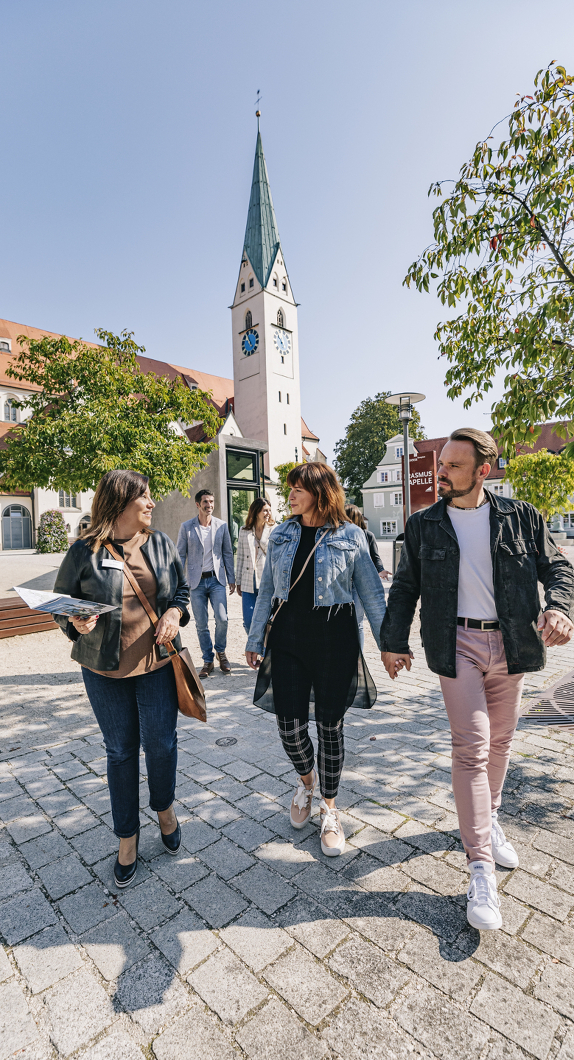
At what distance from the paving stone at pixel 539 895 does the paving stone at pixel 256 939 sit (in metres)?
1.04

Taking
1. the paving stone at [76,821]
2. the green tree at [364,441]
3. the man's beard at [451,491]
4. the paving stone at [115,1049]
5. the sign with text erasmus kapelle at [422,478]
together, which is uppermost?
the green tree at [364,441]

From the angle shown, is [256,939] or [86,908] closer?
[256,939]

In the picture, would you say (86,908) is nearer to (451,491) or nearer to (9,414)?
(451,491)

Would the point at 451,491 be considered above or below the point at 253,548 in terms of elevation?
above

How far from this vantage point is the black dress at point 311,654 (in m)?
2.55

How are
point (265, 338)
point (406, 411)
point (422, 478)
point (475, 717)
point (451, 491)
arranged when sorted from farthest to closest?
point (265, 338) → point (422, 478) → point (406, 411) → point (451, 491) → point (475, 717)

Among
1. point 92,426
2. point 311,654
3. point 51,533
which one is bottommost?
point 311,654

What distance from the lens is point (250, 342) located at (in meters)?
48.9

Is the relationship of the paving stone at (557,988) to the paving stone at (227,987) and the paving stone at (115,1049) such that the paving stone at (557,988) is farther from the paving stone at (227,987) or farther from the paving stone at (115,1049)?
the paving stone at (115,1049)

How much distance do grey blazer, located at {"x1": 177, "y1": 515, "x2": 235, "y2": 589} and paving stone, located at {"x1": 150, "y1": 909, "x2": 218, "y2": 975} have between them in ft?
12.2

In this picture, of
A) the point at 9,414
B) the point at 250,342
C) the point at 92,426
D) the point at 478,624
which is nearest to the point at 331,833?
the point at 478,624

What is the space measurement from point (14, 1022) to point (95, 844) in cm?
98

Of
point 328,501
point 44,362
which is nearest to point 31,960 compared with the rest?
point 328,501

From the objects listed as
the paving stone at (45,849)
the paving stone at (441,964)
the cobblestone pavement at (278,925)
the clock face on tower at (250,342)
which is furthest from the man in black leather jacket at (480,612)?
the clock face on tower at (250,342)
